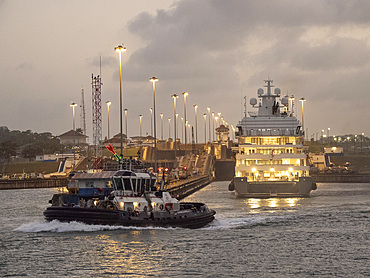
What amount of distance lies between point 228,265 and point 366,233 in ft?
59.1

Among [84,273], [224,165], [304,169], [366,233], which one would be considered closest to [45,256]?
[84,273]

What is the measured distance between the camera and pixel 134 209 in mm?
56875

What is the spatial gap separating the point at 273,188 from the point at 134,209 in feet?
142

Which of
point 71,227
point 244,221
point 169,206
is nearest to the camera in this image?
point 71,227

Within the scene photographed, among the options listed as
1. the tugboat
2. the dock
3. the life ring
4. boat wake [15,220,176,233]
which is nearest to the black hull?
the tugboat

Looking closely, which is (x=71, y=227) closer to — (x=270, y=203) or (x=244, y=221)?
(x=244, y=221)

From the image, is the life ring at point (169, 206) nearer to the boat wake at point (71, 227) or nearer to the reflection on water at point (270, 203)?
the boat wake at point (71, 227)

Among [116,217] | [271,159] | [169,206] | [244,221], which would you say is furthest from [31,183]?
[116,217]

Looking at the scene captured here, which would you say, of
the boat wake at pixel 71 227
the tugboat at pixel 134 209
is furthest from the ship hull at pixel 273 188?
the boat wake at pixel 71 227

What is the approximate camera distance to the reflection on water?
271ft

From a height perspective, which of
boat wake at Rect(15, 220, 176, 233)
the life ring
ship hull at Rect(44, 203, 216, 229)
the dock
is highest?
the dock

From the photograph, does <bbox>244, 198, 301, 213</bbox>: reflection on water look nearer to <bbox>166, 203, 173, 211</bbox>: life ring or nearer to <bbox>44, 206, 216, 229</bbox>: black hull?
<bbox>166, 203, 173, 211</bbox>: life ring

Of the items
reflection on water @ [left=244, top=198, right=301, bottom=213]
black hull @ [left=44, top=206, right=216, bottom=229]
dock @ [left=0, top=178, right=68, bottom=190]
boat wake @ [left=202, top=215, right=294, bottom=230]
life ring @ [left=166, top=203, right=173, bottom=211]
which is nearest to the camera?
black hull @ [left=44, top=206, right=216, bottom=229]

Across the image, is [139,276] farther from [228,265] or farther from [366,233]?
[366,233]
